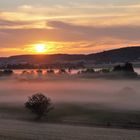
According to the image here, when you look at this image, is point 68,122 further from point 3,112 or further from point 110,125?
point 3,112

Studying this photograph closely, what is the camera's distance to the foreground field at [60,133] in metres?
48.7

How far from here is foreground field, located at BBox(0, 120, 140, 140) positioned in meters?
48.7

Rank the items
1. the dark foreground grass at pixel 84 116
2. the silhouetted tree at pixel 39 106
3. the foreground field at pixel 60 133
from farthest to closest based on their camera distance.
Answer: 1. the silhouetted tree at pixel 39 106
2. the dark foreground grass at pixel 84 116
3. the foreground field at pixel 60 133

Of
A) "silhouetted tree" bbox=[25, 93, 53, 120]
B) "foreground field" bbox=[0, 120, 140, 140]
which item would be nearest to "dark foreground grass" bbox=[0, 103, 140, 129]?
"silhouetted tree" bbox=[25, 93, 53, 120]

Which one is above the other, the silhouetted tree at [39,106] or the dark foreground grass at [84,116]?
the silhouetted tree at [39,106]

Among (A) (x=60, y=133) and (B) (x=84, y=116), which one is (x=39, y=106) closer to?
(B) (x=84, y=116)

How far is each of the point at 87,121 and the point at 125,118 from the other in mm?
5754

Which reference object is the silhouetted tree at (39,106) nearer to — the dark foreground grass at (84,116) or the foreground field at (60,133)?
the dark foreground grass at (84,116)

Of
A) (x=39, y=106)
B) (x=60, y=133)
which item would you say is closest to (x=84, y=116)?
(x=39, y=106)

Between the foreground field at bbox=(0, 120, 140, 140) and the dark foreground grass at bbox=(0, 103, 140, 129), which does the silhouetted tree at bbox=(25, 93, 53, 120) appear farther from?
the foreground field at bbox=(0, 120, 140, 140)

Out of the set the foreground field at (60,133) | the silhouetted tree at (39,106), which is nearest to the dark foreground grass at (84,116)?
the silhouetted tree at (39,106)

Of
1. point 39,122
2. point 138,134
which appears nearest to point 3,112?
point 39,122

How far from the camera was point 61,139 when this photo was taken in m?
47.2

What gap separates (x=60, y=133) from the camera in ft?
173
